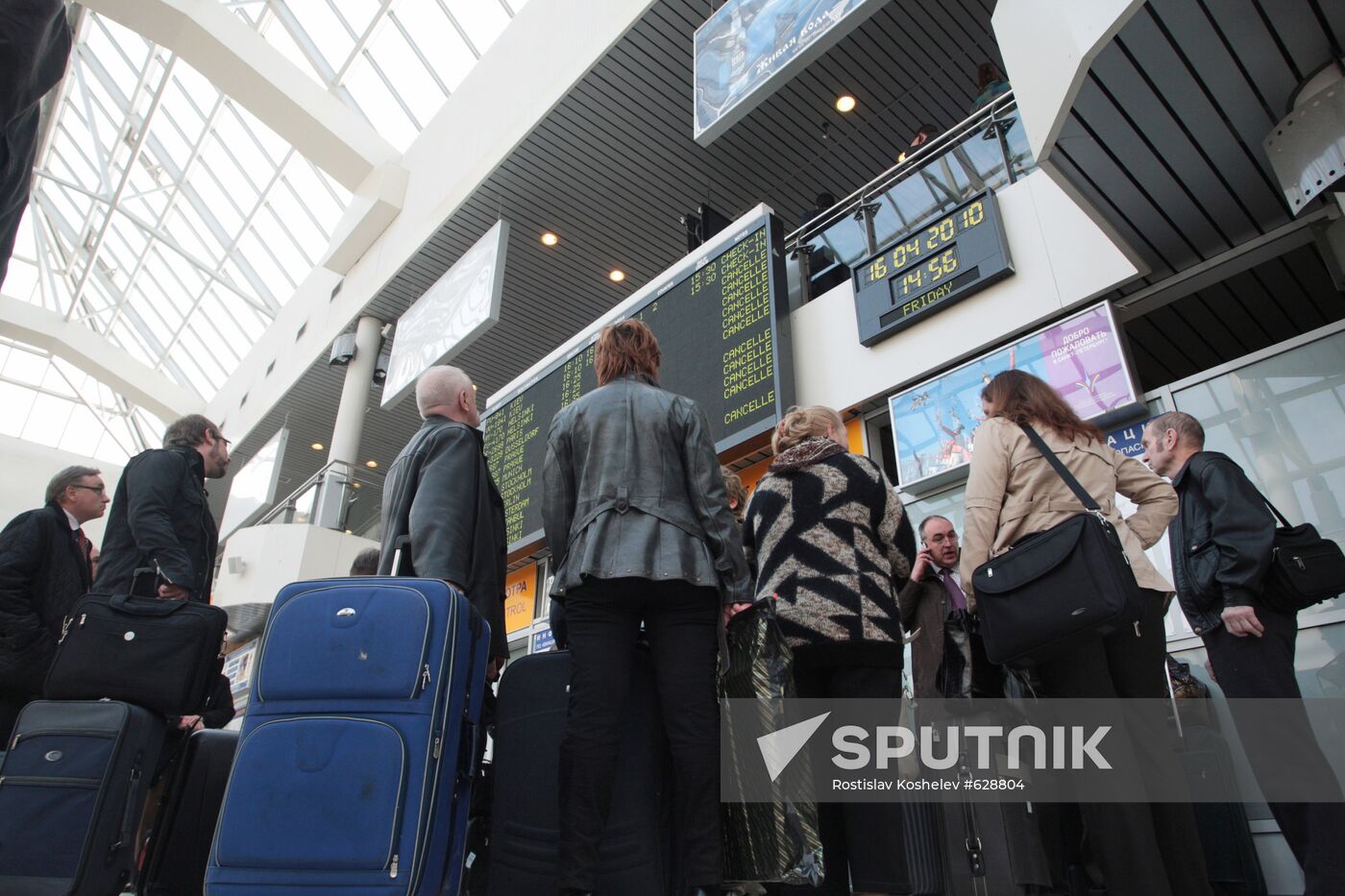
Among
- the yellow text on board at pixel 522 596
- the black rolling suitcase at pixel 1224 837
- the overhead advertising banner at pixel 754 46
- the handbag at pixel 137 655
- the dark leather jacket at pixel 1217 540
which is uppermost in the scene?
the overhead advertising banner at pixel 754 46

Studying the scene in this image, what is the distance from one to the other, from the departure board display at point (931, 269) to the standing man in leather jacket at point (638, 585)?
4.00m

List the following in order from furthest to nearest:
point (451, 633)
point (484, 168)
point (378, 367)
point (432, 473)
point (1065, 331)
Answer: point (378, 367), point (484, 168), point (1065, 331), point (432, 473), point (451, 633)

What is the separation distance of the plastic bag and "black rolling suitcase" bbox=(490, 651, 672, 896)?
19cm

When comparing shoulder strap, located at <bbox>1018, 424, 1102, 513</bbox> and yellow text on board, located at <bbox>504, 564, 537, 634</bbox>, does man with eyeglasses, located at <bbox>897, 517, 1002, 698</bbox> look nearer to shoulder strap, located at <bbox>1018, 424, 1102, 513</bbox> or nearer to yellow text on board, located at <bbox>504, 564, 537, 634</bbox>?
shoulder strap, located at <bbox>1018, 424, 1102, 513</bbox>

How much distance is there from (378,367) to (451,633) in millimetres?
11910

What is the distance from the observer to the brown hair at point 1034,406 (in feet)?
8.38

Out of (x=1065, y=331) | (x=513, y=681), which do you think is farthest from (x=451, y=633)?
(x=1065, y=331)

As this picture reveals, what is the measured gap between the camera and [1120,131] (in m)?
4.14

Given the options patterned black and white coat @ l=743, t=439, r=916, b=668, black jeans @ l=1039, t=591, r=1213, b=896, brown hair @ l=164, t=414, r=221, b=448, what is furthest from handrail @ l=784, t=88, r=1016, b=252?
brown hair @ l=164, t=414, r=221, b=448

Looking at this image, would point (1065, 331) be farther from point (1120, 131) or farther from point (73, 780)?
point (73, 780)

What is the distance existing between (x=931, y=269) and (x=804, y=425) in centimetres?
372

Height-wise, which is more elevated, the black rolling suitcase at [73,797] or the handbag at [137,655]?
the handbag at [137,655]

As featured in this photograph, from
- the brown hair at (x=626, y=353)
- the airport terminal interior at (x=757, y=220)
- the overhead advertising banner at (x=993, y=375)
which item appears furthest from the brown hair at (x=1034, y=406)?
the overhead advertising banner at (x=993, y=375)

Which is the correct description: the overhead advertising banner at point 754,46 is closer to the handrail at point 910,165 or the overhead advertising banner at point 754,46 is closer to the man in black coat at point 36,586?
the handrail at point 910,165
